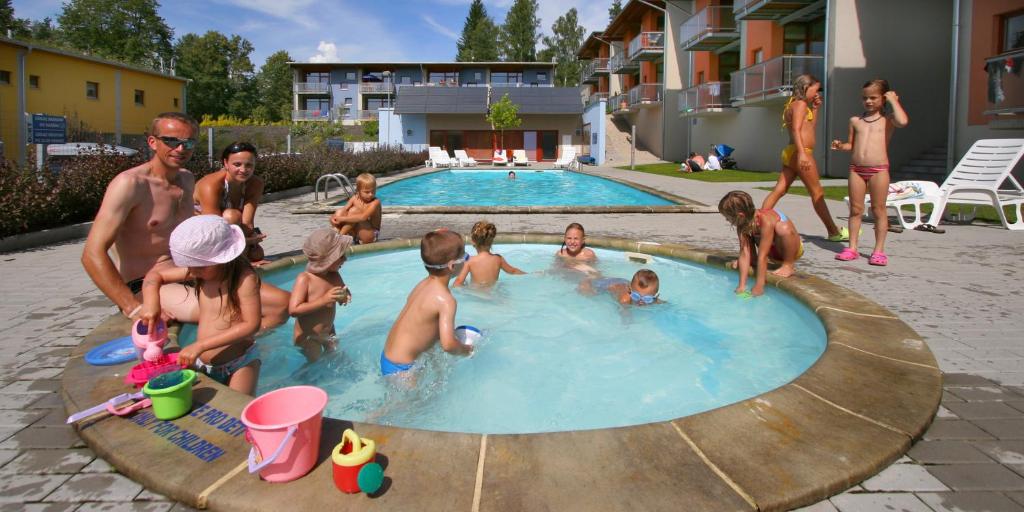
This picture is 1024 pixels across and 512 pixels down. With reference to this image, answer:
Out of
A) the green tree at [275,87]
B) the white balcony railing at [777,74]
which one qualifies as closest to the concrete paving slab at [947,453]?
the white balcony railing at [777,74]

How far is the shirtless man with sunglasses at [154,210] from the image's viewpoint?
3221mm

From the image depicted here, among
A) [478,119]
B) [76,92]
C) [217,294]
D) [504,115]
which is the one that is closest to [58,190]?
[217,294]

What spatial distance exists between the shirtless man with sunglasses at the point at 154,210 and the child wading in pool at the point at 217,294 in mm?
338

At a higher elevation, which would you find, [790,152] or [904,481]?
[790,152]

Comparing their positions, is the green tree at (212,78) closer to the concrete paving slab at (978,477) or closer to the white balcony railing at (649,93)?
the white balcony railing at (649,93)

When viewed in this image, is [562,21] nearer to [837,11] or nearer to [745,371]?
[837,11]

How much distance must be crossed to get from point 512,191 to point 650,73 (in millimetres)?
23003

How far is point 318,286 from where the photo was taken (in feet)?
13.3

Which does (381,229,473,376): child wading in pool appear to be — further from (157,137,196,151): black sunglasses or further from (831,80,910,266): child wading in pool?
(831,80,910,266): child wading in pool

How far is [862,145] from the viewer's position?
647 cm

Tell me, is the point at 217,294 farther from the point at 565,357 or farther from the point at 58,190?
the point at 58,190

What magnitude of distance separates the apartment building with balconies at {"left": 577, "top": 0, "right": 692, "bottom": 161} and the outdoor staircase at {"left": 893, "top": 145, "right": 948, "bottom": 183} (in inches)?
621

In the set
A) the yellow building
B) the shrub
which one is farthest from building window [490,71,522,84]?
the shrub

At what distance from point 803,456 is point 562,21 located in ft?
240
